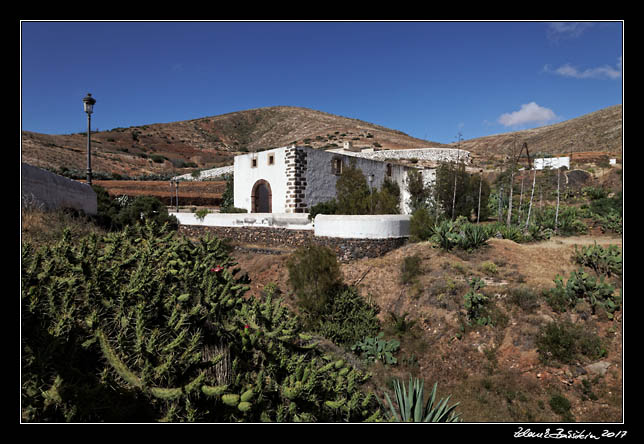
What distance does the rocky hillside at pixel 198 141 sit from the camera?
3888 cm

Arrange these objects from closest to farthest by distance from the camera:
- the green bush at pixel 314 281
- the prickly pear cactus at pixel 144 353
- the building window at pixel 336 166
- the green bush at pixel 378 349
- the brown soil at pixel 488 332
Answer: the prickly pear cactus at pixel 144 353
the brown soil at pixel 488 332
the green bush at pixel 378 349
the green bush at pixel 314 281
the building window at pixel 336 166

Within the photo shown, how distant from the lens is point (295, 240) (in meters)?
14.5

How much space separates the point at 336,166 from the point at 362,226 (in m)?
6.32

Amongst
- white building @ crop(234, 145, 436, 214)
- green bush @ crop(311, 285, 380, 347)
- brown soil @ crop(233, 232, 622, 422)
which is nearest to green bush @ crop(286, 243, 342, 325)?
green bush @ crop(311, 285, 380, 347)

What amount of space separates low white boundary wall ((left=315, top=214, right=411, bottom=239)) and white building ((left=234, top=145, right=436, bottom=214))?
310 centimetres

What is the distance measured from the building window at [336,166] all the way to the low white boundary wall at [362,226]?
542cm

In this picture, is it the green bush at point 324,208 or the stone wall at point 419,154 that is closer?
the green bush at point 324,208

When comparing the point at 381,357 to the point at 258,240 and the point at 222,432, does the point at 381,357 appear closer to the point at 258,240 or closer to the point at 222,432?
the point at 222,432

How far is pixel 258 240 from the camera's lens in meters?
15.6

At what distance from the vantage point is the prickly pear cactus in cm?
214

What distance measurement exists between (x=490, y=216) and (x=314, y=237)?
12.9 metres

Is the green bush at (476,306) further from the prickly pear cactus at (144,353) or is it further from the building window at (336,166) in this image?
the building window at (336,166)

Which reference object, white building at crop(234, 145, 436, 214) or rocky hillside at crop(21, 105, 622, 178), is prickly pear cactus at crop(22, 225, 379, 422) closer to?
white building at crop(234, 145, 436, 214)

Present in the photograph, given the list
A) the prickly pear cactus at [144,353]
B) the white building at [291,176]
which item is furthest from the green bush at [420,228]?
the prickly pear cactus at [144,353]
